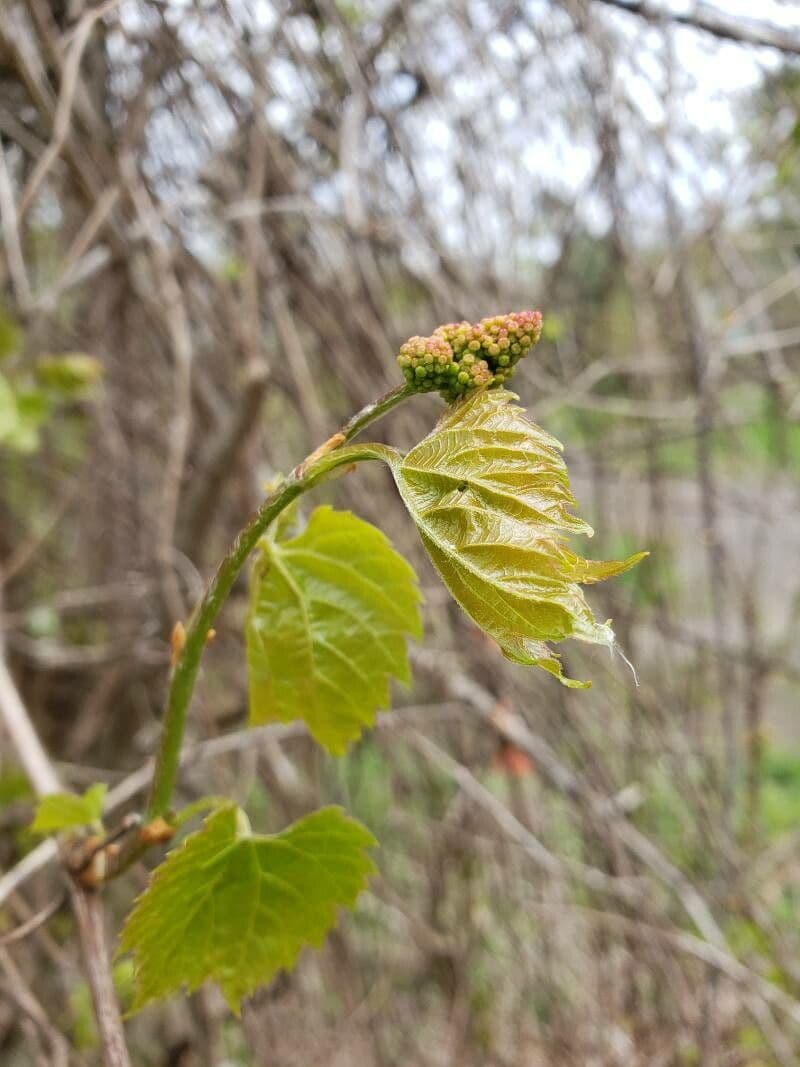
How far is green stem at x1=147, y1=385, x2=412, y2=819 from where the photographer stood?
417 mm

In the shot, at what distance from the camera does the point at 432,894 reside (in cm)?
154

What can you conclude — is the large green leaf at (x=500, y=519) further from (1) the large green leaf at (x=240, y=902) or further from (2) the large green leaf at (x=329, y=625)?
(1) the large green leaf at (x=240, y=902)

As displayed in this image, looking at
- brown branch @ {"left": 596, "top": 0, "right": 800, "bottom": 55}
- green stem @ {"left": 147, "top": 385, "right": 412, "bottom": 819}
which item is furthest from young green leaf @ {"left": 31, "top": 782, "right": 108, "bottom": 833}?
brown branch @ {"left": 596, "top": 0, "right": 800, "bottom": 55}

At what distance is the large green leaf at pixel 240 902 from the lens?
0.53 metres

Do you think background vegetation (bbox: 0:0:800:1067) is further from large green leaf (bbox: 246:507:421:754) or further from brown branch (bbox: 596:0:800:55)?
large green leaf (bbox: 246:507:421:754)

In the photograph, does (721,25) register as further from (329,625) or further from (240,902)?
(240,902)

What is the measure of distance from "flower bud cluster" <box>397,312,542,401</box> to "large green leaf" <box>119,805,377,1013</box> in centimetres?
29

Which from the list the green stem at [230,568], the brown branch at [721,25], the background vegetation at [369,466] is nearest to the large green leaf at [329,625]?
the green stem at [230,568]

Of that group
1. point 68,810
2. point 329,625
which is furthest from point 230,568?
point 68,810

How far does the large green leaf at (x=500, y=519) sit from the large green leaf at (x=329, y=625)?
0.12 m

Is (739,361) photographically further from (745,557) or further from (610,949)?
(745,557)

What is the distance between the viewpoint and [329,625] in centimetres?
55

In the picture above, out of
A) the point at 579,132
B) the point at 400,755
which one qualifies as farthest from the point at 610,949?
the point at 579,132

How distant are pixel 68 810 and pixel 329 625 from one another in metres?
0.20
